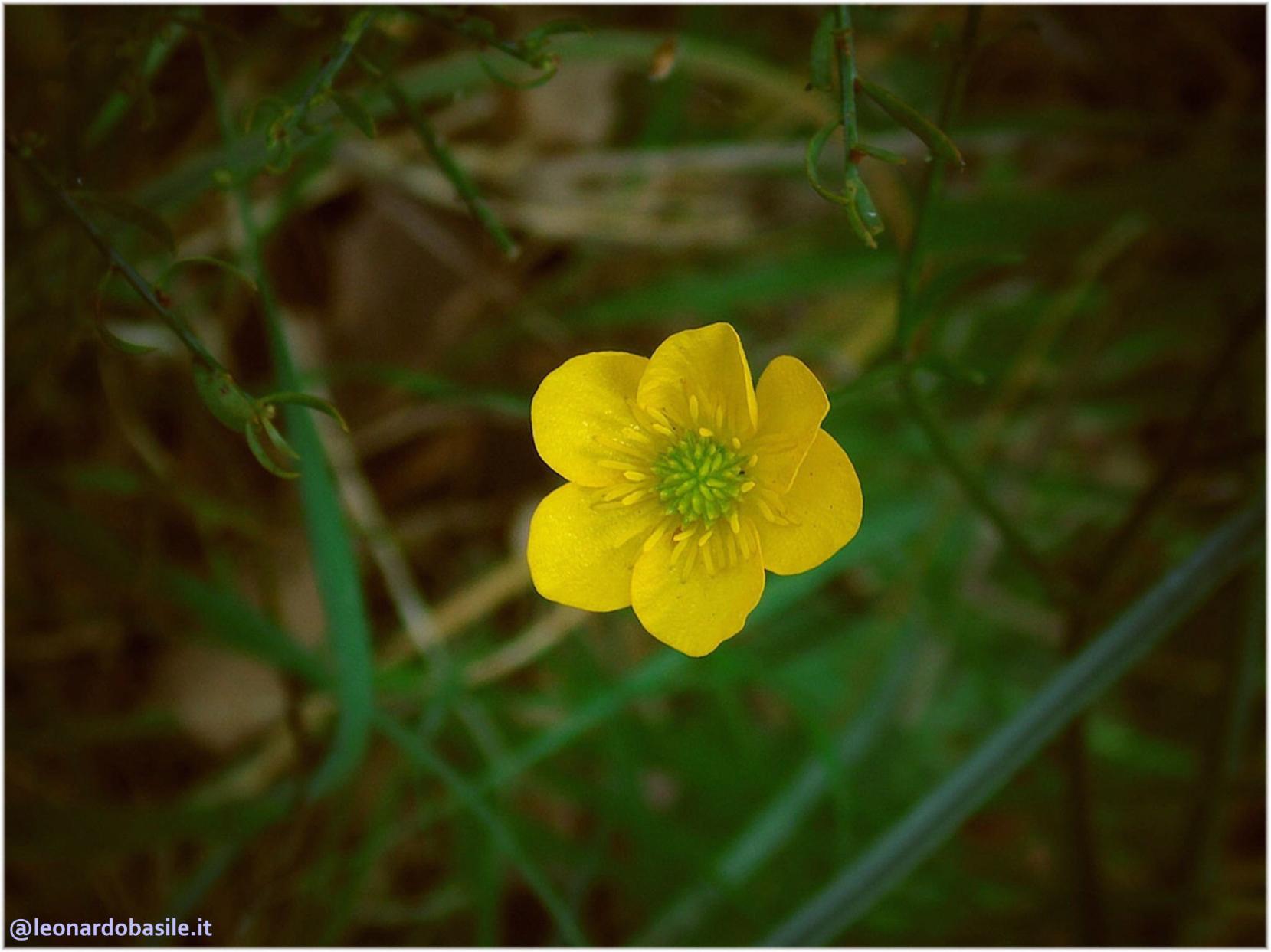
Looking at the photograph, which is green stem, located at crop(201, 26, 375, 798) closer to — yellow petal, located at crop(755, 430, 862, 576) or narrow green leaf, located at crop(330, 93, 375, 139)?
narrow green leaf, located at crop(330, 93, 375, 139)

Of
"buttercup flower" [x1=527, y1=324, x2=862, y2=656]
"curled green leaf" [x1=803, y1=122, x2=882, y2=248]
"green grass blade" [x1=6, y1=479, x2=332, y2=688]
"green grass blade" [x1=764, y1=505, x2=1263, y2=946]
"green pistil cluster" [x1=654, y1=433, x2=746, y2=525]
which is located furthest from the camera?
"green grass blade" [x1=6, y1=479, x2=332, y2=688]

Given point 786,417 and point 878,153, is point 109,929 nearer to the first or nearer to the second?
point 786,417

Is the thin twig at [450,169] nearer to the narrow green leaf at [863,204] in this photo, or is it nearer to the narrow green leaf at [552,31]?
the narrow green leaf at [552,31]

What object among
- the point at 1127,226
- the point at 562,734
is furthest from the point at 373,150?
the point at 1127,226

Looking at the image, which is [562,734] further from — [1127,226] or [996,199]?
[1127,226]

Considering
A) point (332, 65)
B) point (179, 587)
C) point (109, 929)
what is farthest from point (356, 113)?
point (109, 929)

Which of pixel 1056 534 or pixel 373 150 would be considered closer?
pixel 373 150

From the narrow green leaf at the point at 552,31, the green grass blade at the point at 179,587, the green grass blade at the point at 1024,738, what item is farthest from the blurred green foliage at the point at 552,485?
the narrow green leaf at the point at 552,31

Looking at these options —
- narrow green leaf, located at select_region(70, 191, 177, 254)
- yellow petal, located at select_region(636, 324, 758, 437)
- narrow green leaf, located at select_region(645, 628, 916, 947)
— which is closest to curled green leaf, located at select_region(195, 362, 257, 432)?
narrow green leaf, located at select_region(70, 191, 177, 254)
